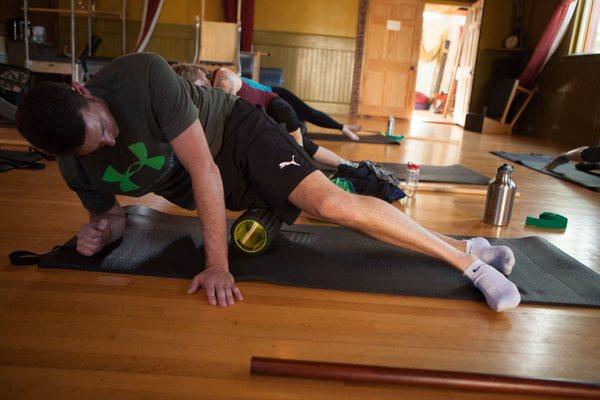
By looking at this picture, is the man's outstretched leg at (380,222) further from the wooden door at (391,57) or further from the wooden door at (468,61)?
the wooden door at (391,57)

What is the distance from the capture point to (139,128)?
1300mm

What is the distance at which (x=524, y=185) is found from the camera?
132 inches

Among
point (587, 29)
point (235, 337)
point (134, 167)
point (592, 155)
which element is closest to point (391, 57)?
point (587, 29)

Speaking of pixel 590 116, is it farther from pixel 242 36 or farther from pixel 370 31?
pixel 242 36

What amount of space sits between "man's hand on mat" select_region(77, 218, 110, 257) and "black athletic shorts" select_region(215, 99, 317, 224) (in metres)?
0.41

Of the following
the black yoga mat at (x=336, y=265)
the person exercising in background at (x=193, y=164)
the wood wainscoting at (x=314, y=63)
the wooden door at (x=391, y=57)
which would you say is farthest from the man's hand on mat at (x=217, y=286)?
the wooden door at (x=391, y=57)

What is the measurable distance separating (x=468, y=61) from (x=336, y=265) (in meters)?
7.53

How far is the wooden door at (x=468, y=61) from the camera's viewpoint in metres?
7.77

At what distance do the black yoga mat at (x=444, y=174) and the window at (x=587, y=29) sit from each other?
11.5 ft

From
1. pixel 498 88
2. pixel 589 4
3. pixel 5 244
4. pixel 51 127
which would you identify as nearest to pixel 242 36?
pixel 498 88

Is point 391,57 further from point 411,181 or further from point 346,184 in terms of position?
point 346,184

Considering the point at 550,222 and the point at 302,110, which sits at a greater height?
the point at 302,110

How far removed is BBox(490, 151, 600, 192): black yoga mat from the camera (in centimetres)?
346

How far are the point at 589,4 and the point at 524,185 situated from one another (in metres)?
4.00
